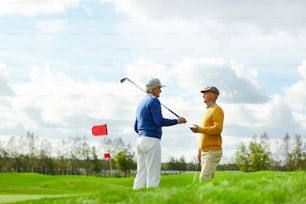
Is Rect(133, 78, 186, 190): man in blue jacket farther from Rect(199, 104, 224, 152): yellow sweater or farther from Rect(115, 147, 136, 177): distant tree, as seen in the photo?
Rect(115, 147, 136, 177): distant tree

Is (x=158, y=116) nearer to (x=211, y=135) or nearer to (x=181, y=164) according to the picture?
(x=211, y=135)

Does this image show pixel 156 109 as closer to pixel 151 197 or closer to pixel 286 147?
pixel 151 197

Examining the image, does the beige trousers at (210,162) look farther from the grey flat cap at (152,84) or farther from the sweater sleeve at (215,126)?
the grey flat cap at (152,84)

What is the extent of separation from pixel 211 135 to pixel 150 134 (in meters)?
1.29

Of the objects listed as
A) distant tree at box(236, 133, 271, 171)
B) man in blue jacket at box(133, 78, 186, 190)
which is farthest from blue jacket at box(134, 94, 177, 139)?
distant tree at box(236, 133, 271, 171)

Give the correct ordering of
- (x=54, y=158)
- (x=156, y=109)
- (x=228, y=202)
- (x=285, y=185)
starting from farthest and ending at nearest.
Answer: (x=54, y=158), (x=156, y=109), (x=285, y=185), (x=228, y=202)

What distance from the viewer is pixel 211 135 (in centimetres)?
1111

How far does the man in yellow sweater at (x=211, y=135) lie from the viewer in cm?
1093

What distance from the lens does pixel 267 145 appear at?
256 ft

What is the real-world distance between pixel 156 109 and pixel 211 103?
1.24 meters

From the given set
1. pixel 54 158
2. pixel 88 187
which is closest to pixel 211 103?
pixel 88 187

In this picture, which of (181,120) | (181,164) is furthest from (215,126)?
(181,164)

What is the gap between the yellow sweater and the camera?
10.9 metres

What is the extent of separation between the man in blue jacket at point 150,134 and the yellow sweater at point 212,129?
0.55 metres
